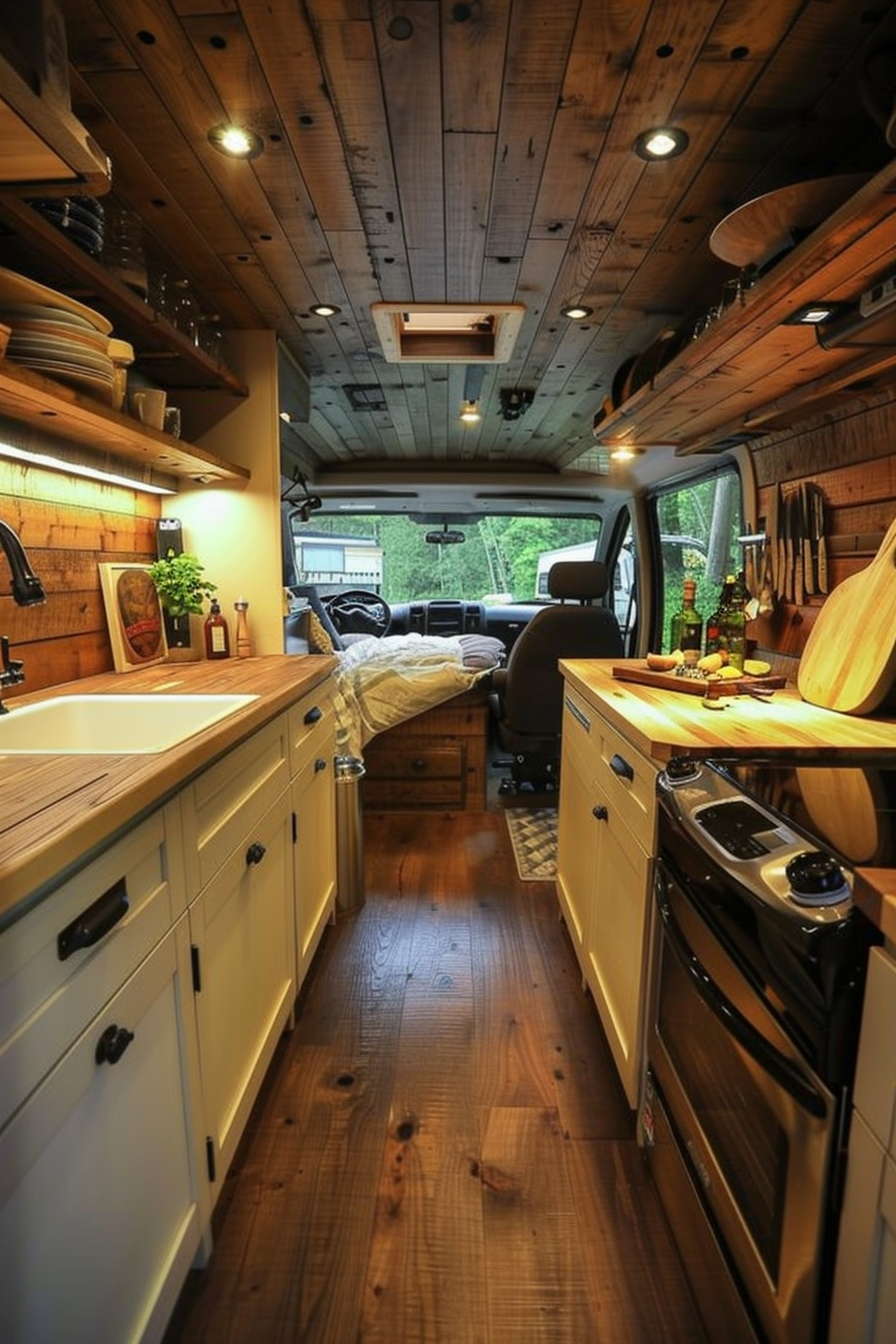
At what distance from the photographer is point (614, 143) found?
1392 mm

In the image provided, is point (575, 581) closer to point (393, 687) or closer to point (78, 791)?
point (393, 687)

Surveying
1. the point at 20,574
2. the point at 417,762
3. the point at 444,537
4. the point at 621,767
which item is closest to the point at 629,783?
the point at 621,767

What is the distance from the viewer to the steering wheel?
5.84 meters

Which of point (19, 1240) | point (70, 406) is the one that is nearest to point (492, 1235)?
point (19, 1240)

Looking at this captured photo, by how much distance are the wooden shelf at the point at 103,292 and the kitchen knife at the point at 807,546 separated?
6.23 ft

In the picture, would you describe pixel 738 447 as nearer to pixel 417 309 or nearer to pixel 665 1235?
pixel 417 309

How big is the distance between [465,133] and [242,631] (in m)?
1.72

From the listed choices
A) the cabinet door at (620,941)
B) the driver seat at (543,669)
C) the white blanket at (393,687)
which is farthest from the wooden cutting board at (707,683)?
the white blanket at (393,687)

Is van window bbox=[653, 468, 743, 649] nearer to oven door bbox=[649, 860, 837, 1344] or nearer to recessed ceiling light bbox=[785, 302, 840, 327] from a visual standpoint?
recessed ceiling light bbox=[785, 302, 840, 327]

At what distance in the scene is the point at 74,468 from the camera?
174 centimetres

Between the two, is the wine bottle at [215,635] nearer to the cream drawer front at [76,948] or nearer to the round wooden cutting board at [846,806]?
the cream drawer front at [76,948]

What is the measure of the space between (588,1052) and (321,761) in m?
1.16

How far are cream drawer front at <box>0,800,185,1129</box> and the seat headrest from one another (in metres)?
3.05

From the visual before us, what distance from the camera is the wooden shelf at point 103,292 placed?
1.27m
